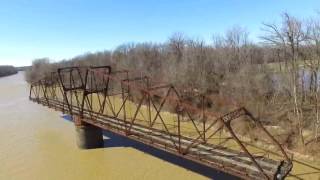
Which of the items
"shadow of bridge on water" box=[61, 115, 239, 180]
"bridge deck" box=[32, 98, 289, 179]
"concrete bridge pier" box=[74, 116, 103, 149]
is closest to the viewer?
"bridge deck" box=[32, 98, 289, 179]

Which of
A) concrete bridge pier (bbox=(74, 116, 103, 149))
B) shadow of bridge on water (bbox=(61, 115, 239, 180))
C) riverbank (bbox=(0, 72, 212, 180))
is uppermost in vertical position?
concrete bridge pier (bbox=(74, 116, 103, 149))

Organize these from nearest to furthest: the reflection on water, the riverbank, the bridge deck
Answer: the bridge deck < the reflection on water < the riverbank

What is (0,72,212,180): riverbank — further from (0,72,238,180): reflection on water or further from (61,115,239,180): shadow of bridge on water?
(61,115,239,180): shadow of bridge on water

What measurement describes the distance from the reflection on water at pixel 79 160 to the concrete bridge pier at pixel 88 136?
0.48m

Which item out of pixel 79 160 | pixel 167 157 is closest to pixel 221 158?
pixel 167 157

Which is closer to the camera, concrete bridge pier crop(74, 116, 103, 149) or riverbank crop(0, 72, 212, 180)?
riverbank crop(0, 72, 212, 180)

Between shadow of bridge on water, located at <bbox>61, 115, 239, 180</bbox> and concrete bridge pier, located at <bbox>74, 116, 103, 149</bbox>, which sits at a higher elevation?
concrete bridge pier, located at <bbox>74, 116, 103, 149</bbox>

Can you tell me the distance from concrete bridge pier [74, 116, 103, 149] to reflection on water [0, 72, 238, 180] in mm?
483

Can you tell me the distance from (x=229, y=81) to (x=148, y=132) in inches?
723

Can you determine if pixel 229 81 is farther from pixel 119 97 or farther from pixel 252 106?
pixel 119 97

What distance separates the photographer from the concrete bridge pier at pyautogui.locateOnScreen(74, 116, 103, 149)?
26.8 meters

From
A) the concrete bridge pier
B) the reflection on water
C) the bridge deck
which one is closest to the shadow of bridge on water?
the reflection on water

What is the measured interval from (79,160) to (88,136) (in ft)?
8.00

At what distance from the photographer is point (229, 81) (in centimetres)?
3944
